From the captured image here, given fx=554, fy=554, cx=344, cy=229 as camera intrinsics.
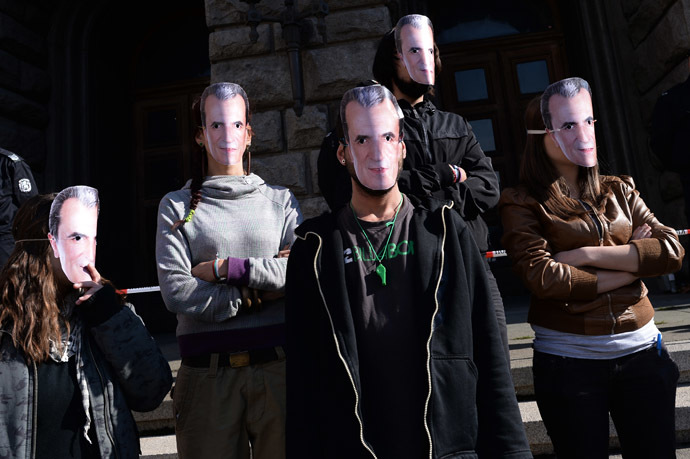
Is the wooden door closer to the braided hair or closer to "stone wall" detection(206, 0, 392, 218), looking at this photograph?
"stone wall" detection(206, 0, 392, 218)

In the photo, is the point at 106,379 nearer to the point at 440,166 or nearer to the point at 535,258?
the point at 440,166

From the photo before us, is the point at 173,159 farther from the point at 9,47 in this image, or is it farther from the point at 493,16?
the point at 493,16

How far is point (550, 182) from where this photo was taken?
1.95 m

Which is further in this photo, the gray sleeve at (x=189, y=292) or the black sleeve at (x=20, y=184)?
the black sleeve at (x=20, y=184)

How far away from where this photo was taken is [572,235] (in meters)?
1.86

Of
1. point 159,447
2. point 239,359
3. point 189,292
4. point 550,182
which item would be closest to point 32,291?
point 189,292

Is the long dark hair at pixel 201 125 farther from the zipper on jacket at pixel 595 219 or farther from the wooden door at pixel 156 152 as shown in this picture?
the wooden door at pixel 156 152

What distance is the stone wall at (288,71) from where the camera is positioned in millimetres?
4570

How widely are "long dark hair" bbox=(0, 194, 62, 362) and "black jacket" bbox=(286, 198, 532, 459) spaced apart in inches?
29.8

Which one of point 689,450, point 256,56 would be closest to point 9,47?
point 256,56

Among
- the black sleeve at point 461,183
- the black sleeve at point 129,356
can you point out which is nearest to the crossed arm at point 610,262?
the black sleeve at point 461,183

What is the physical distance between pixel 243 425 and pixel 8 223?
2.42 m

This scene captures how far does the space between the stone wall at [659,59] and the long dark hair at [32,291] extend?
509 centimetres

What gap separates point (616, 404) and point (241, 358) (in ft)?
3.94
